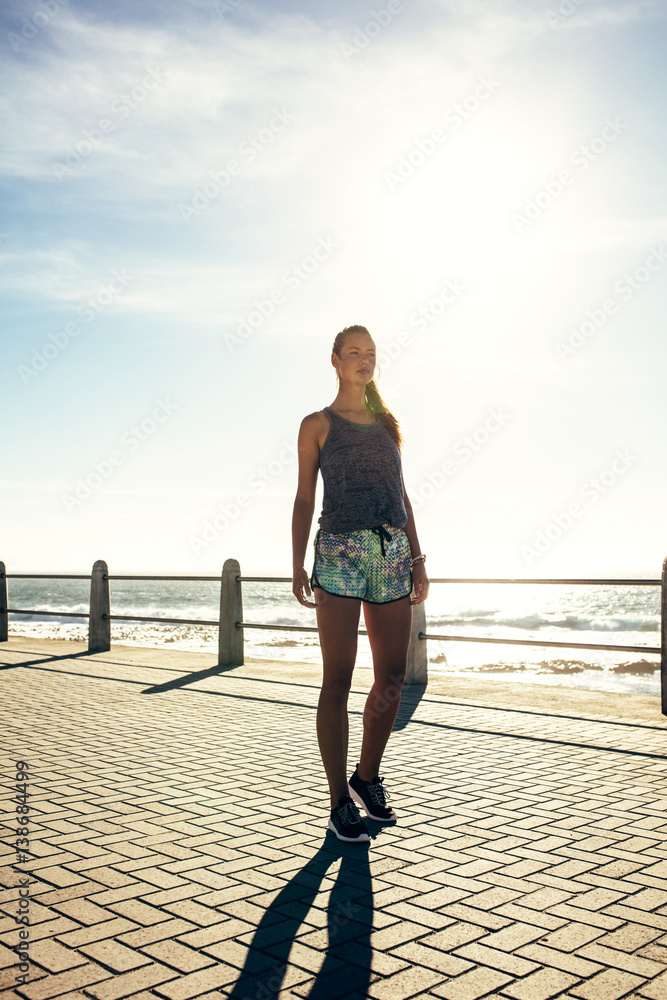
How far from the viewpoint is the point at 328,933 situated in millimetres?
2730

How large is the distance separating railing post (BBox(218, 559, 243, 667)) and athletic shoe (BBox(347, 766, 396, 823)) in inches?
271

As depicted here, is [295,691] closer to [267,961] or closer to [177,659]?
[177,659]

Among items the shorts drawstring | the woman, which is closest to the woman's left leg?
the woman

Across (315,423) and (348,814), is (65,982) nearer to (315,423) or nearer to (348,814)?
(348,814)

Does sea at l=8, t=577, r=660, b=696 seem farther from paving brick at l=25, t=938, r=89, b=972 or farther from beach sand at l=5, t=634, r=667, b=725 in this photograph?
paving brick at l=25, t=938, r=89, b=972

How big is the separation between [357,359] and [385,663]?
1.46m

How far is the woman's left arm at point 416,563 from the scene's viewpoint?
13.5 ft

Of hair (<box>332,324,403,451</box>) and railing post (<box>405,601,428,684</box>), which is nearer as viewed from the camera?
hair (<box>332,324,403,451</box>)

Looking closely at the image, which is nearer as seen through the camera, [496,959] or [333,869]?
[496,959]

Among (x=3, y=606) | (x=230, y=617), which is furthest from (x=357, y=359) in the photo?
(x=3, y=606)

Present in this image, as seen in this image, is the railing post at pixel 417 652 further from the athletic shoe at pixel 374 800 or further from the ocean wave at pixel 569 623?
the ocean wave at pixel 569 623

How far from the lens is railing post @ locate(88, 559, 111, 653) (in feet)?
41.0

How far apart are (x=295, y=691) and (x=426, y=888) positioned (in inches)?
219

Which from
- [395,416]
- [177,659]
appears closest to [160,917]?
[395,416]
